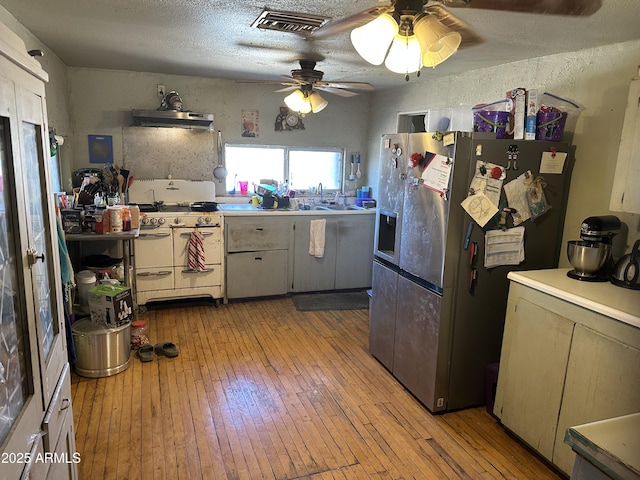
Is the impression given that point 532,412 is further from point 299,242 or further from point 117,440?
point 299,242

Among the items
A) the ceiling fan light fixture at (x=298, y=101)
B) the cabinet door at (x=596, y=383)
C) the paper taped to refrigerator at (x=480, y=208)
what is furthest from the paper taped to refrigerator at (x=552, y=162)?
the ceiling fan light fixture at (x=298, y=101)

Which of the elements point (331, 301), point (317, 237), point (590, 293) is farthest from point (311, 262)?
point (590, 293)

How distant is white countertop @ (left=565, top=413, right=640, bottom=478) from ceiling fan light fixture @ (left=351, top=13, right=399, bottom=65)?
1.36 m

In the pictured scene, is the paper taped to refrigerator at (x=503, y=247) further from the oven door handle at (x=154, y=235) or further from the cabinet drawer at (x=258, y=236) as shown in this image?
the oven door handle at (x=154, y=235)

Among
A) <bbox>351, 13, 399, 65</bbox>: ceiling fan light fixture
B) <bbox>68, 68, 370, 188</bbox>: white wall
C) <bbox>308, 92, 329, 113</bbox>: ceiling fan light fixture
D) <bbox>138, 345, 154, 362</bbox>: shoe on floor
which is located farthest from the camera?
<bbox>68, 68, 370, 188</bbox>: white wall

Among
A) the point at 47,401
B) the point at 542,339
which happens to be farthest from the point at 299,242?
the point at 47,401

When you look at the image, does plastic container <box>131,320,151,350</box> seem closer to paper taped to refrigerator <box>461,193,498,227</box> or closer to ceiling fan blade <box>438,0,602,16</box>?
paper taped to refrigerator <box>461,193,498,227</box>

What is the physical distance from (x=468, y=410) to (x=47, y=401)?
2.31m

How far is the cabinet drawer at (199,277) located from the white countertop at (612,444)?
3.55 metres

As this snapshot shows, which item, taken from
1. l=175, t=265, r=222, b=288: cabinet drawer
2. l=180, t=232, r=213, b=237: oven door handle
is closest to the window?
l=180, t=232, r=213, b=237: oven door handle

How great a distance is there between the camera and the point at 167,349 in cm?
328

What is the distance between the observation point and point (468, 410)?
2711 mm

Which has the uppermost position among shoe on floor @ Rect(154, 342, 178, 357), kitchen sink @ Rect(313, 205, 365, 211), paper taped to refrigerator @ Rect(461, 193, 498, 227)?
paper taped to refrigerator @ Rect(461, 193, 498, 227)

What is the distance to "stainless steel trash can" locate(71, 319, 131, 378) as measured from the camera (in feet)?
9.43
